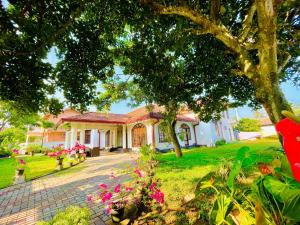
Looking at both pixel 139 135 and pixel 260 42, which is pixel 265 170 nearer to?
pixel 260 42

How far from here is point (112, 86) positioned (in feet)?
43.9

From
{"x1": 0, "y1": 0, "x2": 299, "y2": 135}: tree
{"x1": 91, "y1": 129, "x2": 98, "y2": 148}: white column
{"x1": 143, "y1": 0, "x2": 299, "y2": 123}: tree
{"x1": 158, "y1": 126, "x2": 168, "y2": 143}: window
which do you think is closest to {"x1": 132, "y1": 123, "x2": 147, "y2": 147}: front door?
{"x1": 158, "y1": 126, "x2": 168, "y2": 143}: window

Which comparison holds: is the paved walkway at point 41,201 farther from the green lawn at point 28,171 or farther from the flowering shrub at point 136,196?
the green lawn at point 28,171

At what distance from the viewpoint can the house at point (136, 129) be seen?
19081 millimetres

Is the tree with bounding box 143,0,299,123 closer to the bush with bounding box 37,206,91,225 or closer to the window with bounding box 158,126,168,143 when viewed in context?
the bush with bounding box 37,206,91,225

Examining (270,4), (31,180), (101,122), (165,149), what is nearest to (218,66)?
(270,4)

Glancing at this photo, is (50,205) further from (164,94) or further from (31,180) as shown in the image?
(164,94)

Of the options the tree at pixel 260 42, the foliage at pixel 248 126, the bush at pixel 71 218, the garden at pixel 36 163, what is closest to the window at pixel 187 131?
the garden at pixel 36 163

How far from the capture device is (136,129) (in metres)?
21.8

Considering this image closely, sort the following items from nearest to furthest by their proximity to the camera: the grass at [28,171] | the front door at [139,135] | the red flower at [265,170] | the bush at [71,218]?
1. the red flower at [265,170]
2. the bush at [71,218]
3. the grass at [28,171]
4. the front door at [139,135]

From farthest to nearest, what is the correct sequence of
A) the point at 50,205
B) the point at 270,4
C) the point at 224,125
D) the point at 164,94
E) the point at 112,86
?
1. the point at 224,125
2. the point at 112,86
3. the point at 164,94
4. the point at 50,205
5. the point at 270,4

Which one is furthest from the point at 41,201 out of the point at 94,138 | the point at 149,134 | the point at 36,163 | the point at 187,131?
the point at 94,138

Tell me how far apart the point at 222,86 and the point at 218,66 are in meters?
1.75

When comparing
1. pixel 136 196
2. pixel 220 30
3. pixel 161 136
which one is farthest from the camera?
pixel 161 136
